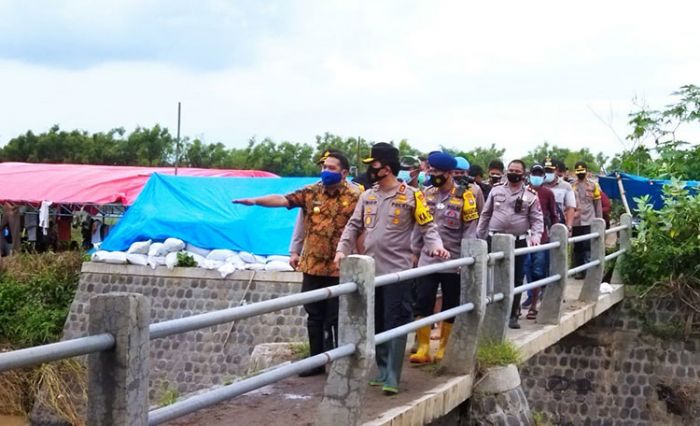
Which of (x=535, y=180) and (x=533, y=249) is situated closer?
(x=533, y=249)

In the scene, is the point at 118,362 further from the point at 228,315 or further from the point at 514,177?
the point at 514,177

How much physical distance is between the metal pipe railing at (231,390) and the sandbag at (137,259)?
11599 millimetres

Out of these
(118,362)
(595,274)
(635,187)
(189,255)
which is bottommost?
(189,255)

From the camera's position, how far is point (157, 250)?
15.7 metres

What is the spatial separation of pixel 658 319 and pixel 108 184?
1206 centimetres

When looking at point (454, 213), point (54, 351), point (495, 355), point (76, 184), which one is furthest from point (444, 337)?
point (76, 184)

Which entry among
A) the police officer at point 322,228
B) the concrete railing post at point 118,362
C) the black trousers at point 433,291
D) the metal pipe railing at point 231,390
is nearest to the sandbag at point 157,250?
the black trousers at point 433,291

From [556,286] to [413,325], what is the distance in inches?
152

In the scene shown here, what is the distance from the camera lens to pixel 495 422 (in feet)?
21.7

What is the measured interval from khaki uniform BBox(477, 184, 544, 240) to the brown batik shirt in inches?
92.4

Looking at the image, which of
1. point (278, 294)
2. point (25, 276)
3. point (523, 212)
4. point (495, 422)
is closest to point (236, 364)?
point (278, 294)

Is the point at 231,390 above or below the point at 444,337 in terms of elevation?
above

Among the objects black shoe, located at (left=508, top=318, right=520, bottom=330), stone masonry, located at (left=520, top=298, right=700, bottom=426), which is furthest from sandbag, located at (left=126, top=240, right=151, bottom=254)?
black shoe, located at (left=508, top=318, right=520, bottom=330)

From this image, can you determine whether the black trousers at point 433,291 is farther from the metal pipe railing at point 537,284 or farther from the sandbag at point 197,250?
the sandbag at point 197,250
